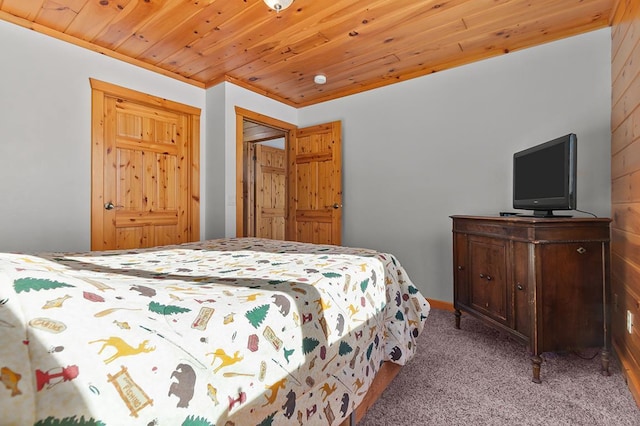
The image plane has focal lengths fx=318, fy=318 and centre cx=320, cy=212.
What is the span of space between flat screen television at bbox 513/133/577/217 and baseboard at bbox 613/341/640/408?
894mm

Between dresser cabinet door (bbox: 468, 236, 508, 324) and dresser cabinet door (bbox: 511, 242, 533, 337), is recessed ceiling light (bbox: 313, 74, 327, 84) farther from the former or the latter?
dresser cabinet door (bbox: 511, 242, 533, 337)

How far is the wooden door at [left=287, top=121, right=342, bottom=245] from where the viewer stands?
→ 381 cm

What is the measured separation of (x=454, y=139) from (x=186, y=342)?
9.90 ft

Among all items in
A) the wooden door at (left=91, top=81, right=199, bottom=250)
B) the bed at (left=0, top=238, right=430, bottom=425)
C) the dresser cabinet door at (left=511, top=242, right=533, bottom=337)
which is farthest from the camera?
the wooden door at (left=91, top=81, right=199, bottom=250)

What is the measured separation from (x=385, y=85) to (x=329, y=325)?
308cm

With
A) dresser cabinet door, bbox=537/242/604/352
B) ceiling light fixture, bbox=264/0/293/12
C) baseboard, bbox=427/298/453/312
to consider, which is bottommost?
baseboard, bbox=427/298/453/312

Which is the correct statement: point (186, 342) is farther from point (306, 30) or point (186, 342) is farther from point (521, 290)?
point (306, 30)

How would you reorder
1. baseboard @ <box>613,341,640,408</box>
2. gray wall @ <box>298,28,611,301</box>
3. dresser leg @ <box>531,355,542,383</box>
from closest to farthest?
1. baseboard @ <box>613,341,640,408</box>
2. dresser leg @ <box>531,355,542,383</box>
3. gray wall @ <box>298,28,611,301</box>

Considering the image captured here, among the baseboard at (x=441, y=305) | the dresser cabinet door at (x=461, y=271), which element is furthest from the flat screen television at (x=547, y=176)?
the baseboard at (x=441, y=305)

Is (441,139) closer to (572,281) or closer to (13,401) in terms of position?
(572,281)

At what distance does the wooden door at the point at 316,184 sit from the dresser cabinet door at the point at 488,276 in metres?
1.68

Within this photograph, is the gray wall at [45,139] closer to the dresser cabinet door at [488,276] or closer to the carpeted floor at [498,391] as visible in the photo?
the carpeted floor at [498,391]

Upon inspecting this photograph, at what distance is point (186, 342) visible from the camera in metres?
0.68

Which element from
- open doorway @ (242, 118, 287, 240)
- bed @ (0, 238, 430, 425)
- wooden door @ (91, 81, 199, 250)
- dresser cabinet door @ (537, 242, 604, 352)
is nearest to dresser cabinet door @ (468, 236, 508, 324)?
dresser cabinet door @ (537, 242, 604, 352)
